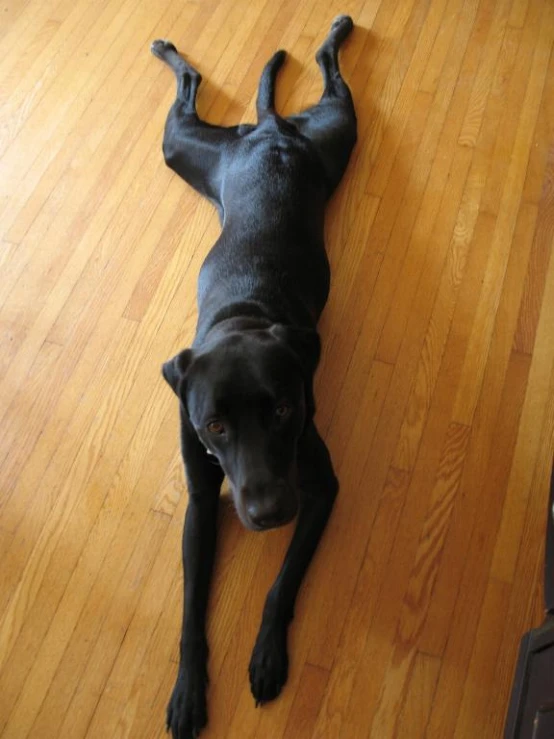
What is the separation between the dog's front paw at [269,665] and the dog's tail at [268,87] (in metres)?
1.84

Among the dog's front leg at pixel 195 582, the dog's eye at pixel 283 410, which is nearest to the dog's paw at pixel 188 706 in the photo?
the dog's front leg at pixel 195 582

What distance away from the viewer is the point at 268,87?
297 centimetres

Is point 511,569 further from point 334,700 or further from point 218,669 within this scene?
point 218,669

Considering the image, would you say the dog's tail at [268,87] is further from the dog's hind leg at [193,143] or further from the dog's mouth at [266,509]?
the dog's mouth at [266,509]

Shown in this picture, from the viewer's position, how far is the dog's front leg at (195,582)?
6.22 feet

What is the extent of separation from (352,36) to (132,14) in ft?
3.22

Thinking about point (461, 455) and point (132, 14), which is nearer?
point (461, 455)

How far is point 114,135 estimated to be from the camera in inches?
118

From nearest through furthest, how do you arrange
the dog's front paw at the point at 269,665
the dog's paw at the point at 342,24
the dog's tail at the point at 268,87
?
the dog's front paw at the point at 269,665
the dog's tail at the point at 268,87
the dog's paw at the point at 342,24

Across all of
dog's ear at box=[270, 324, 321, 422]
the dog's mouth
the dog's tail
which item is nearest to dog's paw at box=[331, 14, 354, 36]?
the dog's tail

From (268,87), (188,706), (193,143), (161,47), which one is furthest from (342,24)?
(188,706)

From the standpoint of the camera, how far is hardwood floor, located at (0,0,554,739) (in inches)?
78.2

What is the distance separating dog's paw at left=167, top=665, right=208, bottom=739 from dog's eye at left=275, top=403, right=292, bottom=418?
0.73 meters

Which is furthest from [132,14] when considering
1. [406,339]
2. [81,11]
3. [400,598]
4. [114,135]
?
[400,598]
